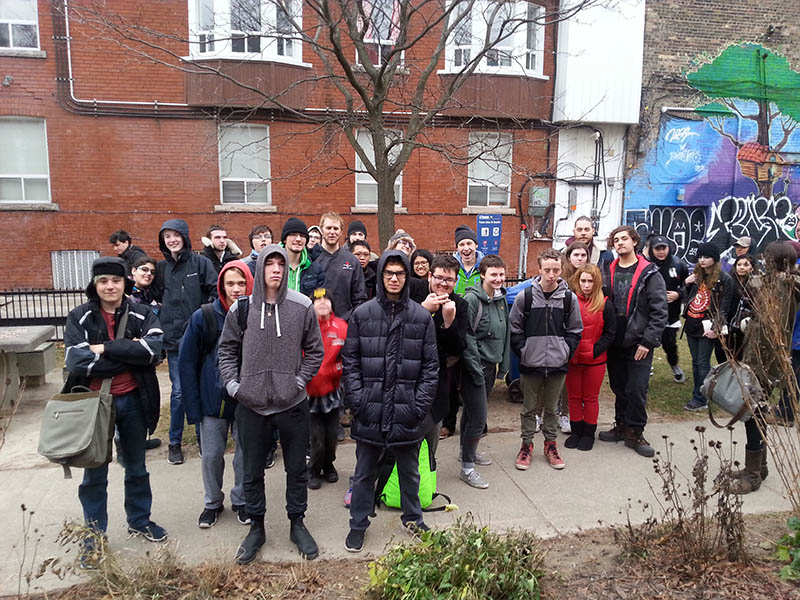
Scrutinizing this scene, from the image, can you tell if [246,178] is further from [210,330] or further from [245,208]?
[210,330]

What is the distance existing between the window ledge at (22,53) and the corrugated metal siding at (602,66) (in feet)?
40.6

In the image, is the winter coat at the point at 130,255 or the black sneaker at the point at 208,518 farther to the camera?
the winter coat at the point at 130,255

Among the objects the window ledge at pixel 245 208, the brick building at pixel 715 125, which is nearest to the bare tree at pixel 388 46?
the window ledge at pixel 245 208

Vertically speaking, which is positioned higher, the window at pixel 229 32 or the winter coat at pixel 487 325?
the window at pixel 229 32

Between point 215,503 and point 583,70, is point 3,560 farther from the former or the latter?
point 583,70

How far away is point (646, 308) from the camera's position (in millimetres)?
5355

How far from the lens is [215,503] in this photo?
162 inches

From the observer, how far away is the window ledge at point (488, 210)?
14961 mm

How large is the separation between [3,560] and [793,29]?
1991cm

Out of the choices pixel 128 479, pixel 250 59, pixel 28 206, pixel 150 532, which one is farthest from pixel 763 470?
pixel 28 206

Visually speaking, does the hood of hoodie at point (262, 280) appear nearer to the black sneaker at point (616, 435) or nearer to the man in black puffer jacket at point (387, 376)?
the man in black puffer jacket at point (387, 376)

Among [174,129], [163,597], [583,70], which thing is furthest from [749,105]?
[163,597]

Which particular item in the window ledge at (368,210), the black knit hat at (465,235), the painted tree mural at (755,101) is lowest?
the black knit hat at (465,235)

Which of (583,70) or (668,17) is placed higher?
(668,17)
